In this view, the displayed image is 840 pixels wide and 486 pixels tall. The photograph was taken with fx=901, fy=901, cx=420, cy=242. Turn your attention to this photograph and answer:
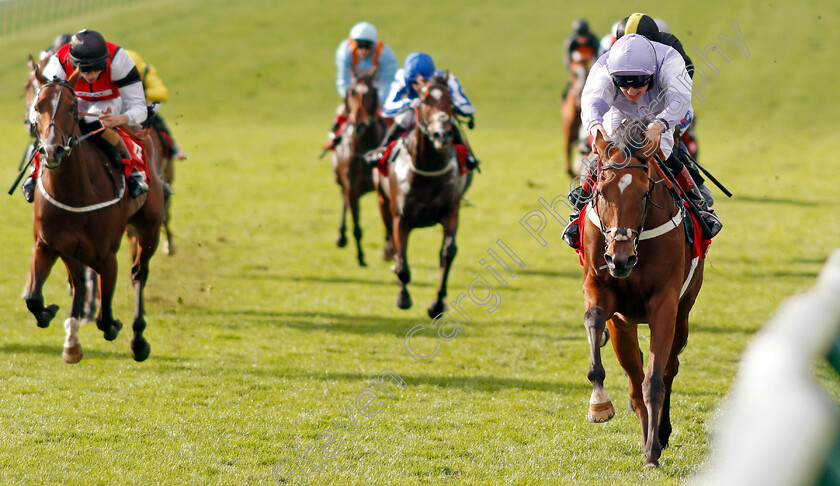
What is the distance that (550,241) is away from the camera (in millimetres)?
13977

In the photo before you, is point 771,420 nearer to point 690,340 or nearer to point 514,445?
point 514,445

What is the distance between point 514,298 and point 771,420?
8.89m

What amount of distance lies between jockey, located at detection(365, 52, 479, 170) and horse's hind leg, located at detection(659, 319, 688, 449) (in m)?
3.97

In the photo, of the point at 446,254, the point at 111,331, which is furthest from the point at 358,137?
the point at 111,331

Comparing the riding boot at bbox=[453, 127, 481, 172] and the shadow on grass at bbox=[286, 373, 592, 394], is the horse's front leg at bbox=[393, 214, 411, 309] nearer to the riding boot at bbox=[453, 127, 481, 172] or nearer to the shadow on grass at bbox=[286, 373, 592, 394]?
the riding boot at bbox=[453, 127, 481, 172]

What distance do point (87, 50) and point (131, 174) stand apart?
1.00m

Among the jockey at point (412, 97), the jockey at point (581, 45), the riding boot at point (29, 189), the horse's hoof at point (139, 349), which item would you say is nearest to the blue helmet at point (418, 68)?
the jockey at point (412, 97)

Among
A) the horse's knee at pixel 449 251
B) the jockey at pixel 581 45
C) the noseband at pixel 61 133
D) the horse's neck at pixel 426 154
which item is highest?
the noseband at pixel 61 133

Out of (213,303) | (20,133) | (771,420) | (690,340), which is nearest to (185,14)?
(20,133)

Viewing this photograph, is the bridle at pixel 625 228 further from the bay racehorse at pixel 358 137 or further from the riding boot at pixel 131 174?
the bay racehorse at pixel 358 137

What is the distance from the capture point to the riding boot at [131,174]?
23.0 feet

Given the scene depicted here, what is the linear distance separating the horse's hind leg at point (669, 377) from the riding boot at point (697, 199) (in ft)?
2.08

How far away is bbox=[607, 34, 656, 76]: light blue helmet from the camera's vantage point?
17.5 feet

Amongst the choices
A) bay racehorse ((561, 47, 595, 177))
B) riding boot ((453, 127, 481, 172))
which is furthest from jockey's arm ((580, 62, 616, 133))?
bay racehorse ((561, 47, 595, 177))
